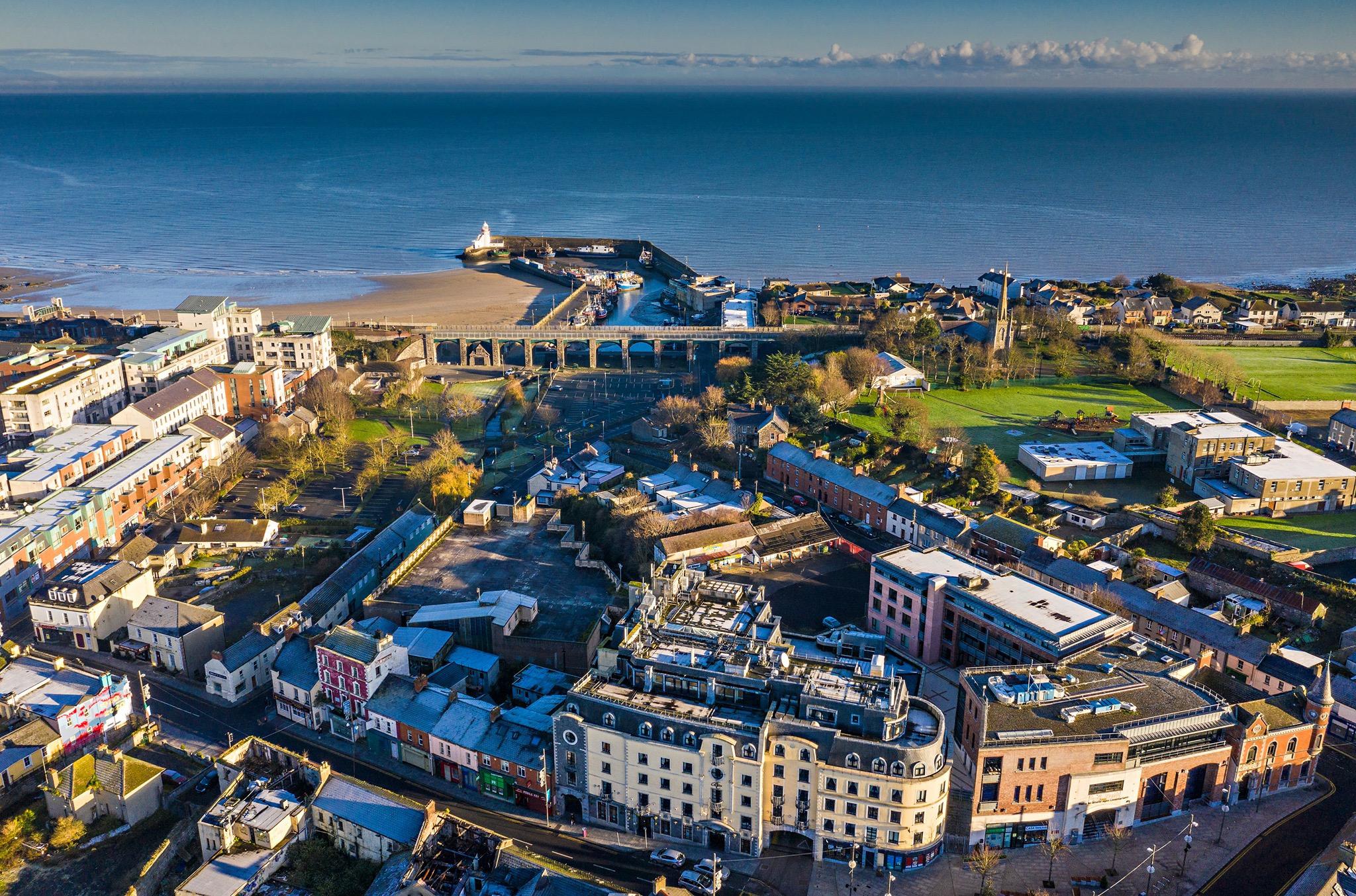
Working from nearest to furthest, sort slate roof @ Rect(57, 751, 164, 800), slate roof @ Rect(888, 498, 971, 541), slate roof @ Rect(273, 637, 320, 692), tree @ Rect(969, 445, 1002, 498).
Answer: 1. slate roof @ Rect(57, 751, 164, 800)
2. slate roof @ Rect(273, 637, 320, 692)
3. slate roof @ Rect(888, 498, 971, 541)
4. tree @ Rect(969, 445, 1002, 498)

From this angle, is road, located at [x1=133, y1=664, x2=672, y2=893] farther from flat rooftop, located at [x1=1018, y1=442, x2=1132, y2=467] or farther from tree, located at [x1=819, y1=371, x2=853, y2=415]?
tree, located at [x1=819, y1=371, x2=853, y2=415]

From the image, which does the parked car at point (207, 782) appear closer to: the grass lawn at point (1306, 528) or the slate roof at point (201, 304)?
the grass lawn at point (1306, 528)

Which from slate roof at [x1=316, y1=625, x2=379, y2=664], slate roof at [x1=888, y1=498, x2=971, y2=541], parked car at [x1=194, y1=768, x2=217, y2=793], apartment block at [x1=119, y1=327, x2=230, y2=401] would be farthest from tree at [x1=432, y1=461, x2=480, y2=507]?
apartment block at [x1=119, y1=327, x2=230, y2=401]

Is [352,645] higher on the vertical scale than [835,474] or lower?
lower

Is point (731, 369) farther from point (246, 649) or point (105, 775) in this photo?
point (105, 775)

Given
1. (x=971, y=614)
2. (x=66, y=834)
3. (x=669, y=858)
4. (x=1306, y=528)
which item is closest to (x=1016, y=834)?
(x=971, y=614)

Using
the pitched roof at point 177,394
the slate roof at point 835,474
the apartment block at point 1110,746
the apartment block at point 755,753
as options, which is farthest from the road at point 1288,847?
the pitched roof at point 177,394
